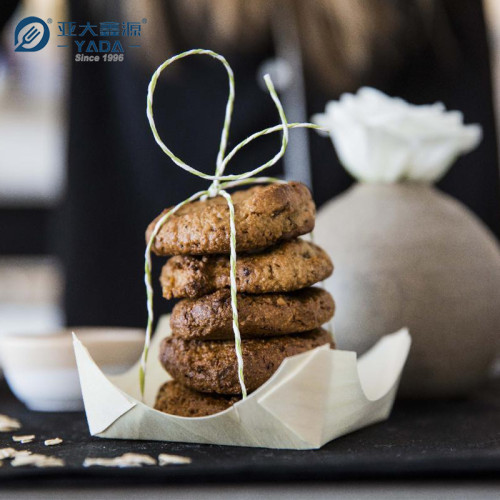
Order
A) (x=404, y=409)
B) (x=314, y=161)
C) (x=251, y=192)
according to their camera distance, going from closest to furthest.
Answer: (x=251, y=192), (x=404, y=409), (x=314, y=161)

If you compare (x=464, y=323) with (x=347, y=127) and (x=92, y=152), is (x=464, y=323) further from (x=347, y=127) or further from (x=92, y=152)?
(x=92, y=152)

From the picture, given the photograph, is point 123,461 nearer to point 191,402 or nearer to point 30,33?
point 191,402

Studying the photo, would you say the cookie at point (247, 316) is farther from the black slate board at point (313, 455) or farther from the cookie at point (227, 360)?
the black slate board at point (313, 455)

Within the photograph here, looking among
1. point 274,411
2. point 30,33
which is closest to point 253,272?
point 274,411

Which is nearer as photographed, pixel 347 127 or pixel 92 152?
pixel 347 127

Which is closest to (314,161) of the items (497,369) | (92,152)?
(92,152)

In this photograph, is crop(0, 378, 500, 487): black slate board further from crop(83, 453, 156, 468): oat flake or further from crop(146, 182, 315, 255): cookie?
crop(146, 182, 315, 255): cookie
